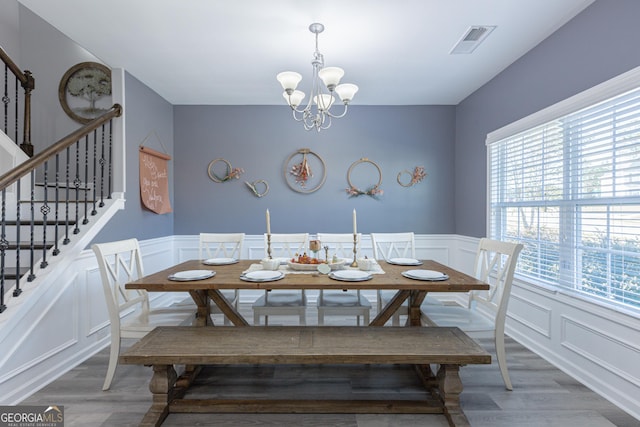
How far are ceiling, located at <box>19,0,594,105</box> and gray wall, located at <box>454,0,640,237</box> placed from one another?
0.44 ft

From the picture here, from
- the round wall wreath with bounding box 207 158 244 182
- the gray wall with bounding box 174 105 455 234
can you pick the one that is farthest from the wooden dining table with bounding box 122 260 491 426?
the round wall wreath with bounding box 207 158 244 182

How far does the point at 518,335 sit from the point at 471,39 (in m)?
2.53

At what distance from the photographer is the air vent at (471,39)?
2.38 m

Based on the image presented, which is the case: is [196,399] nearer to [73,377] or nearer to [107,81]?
[73,377]

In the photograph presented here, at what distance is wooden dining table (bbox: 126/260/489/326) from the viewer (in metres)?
1.86

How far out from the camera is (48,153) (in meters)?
2.18

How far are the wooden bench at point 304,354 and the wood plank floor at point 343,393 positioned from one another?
61 millimetres

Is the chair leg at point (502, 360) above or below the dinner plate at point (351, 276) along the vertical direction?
below

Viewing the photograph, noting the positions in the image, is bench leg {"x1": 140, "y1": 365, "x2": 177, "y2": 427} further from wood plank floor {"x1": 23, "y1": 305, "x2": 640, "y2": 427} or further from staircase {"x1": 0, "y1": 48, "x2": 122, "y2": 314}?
staircase {"x1": 0, "y1": 48, "x2": 122, "y2": 314}

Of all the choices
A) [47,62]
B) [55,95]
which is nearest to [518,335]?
[55,95]

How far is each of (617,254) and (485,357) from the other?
1213 mm

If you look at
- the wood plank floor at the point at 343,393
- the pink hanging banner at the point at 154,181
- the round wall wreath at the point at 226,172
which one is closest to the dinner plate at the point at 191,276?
the wood plank floor at the point at 343,393

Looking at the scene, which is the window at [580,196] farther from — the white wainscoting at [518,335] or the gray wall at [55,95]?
the gray wall at [55,95]

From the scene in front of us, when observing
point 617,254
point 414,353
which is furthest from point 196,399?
point 617,254
